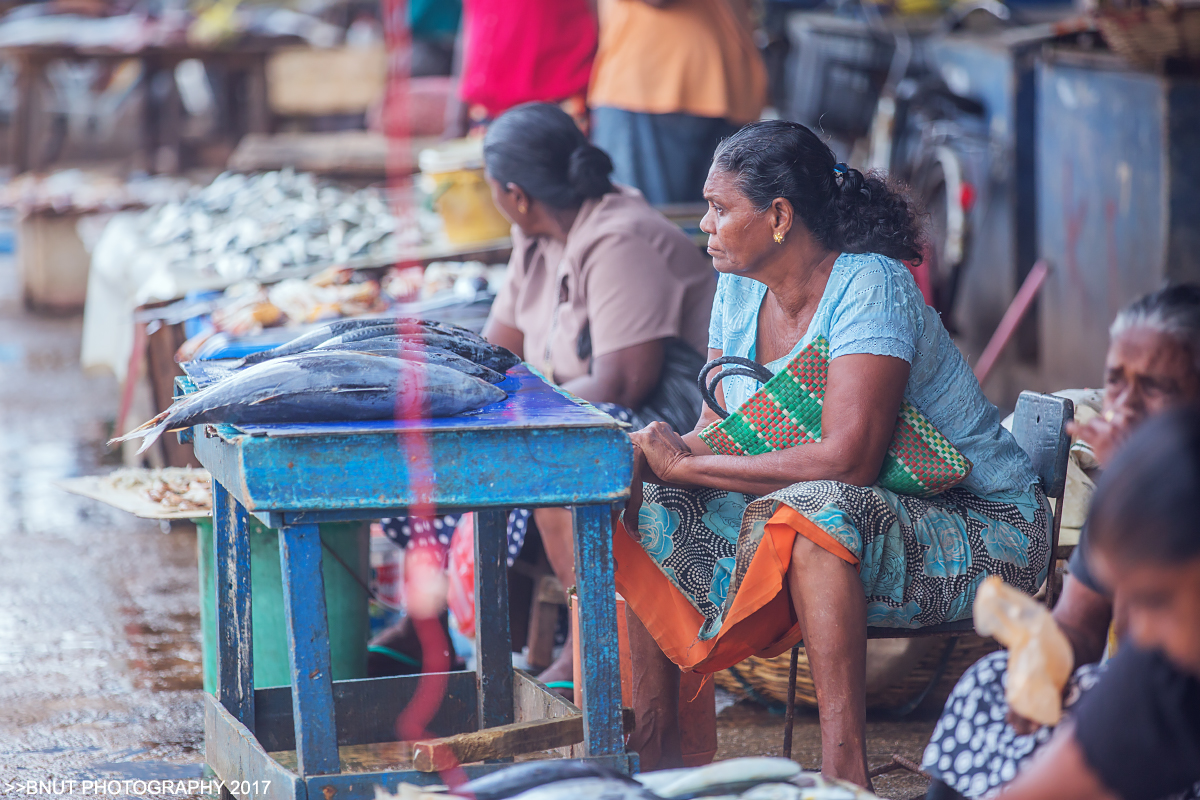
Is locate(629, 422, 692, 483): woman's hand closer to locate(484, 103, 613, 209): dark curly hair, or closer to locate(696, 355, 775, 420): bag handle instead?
locate(696, 355, 775, 420): bag handle

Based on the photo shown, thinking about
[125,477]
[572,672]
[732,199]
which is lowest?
[572,672]

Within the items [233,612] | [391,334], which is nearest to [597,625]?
[391,334]

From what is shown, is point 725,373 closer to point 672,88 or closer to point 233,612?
point 233,612

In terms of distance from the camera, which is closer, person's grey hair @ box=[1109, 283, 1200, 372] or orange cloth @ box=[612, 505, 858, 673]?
person's grey hair @ box=[1109, 283, 1200, 372]

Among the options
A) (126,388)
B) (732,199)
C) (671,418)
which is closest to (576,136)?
(671,418)

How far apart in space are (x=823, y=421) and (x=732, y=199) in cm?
49

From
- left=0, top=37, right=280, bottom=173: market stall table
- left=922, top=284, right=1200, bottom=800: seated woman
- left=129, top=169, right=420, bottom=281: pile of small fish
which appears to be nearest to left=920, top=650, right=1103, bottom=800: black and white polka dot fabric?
left=922, top=284, right=1200, bottom=800: seated woman

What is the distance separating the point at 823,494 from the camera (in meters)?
2.38

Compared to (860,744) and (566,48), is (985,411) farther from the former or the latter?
(566,48)

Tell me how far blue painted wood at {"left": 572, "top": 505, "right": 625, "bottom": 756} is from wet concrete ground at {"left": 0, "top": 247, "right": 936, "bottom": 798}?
30.6 inches

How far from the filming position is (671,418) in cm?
343

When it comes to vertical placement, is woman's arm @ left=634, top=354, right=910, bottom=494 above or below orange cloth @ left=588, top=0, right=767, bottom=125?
below

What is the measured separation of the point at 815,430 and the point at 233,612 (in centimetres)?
130

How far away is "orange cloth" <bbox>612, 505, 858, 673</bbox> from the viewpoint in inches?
92.5
